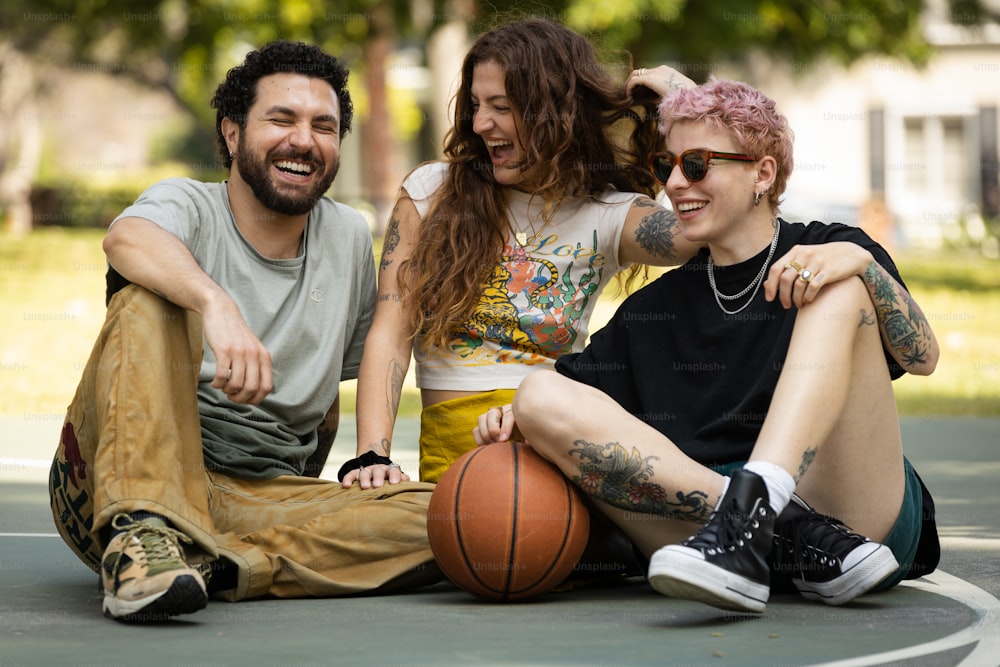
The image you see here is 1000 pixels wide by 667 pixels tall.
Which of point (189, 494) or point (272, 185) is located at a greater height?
point (272, 185)

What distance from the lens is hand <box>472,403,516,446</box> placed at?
4.54 meters

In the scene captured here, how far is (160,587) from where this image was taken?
12.7ft

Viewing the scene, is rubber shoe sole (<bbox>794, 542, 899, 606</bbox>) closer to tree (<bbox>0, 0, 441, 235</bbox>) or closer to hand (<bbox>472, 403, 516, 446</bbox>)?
hand (<bbox>472, 403, 516, 446</bbox>)

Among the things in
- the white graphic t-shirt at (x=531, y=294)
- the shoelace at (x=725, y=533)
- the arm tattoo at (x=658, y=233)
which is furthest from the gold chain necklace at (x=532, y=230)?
the shoelace at (x=725, y=533)

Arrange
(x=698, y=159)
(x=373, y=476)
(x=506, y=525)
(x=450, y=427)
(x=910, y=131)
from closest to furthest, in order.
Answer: (x=506, y=525), (x=698, y=159), (x=373, y=476), (x=450, y=427), (x=910, y=131)

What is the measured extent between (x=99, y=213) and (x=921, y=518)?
25.3m

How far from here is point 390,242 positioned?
5.33 meters

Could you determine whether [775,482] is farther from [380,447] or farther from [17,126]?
[17,126]

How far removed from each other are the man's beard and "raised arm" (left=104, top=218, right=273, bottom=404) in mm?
444

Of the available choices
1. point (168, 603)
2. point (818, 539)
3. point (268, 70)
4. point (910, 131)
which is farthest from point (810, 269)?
point (910, 131)

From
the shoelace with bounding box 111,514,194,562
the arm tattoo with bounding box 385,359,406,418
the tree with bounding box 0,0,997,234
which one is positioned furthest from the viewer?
the tree with bounding box 0,0,997,234

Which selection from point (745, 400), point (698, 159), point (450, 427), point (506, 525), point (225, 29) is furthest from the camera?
point (225, 29)

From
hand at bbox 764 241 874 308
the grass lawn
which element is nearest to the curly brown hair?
hand at bbox 764 241 874 308

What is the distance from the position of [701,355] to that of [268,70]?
1684 mm
